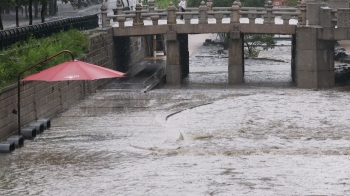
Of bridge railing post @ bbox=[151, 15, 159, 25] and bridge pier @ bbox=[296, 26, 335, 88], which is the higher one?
bridge railing post @ bbox=[151, 15, 159, 25]

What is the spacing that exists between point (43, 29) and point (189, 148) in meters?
13.6

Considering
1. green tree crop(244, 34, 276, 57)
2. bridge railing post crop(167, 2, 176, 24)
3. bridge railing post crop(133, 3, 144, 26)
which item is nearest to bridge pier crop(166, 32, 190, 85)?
bridge railing post crop(167, 2, 176, 24)

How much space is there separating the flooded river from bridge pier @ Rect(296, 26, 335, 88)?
14.1 feet

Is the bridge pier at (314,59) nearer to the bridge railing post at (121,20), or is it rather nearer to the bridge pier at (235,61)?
the bridge pier at (235,61)

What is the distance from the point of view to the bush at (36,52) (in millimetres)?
28406

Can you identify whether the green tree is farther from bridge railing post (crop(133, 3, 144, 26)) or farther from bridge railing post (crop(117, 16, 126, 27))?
bridge railing post (crop(117, 16, 126, 27))

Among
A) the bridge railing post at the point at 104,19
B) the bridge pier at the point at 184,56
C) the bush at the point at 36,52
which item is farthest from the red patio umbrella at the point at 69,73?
the bridge pier at the point at 184,56

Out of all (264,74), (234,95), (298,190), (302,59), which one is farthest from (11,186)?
(264,74)

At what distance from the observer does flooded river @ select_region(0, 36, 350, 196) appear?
846 inches

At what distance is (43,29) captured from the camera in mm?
37312

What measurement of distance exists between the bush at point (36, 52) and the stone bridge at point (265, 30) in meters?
8.27

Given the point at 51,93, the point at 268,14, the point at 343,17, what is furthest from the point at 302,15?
the point at 51,93

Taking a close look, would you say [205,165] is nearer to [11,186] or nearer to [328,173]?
[328,173]

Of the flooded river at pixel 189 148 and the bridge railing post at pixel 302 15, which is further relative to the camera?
the bridge railing post at pixel 302 15
